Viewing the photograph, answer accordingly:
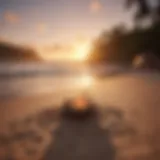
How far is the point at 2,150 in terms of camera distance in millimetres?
872

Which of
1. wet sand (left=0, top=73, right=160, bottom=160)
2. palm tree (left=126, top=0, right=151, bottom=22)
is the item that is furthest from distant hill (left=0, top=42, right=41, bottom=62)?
palm tree (left=126, top=0, right=151, bottom=22)

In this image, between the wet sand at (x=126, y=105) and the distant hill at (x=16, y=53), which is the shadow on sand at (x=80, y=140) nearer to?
the wet sand at (x=126, y=105)

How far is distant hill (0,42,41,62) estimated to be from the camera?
96 cm

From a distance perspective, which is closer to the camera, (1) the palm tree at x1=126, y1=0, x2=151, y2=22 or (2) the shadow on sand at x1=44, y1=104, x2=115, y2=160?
(2) the shadow on sand at x1=44, y1=104, x2=115, y2=160

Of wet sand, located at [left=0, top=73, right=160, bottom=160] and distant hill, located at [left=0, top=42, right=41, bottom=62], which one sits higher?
distant hill, located at [left=0, top=42, right=41, bottom=62]

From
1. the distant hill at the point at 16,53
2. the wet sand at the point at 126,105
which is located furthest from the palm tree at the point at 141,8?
the distant hill at the point at 16,53

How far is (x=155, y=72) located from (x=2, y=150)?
66 cm

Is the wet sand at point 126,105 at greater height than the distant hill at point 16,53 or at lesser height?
lesser

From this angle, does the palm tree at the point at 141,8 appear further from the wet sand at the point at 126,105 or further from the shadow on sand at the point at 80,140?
the shadow on sand at the point at 80,140

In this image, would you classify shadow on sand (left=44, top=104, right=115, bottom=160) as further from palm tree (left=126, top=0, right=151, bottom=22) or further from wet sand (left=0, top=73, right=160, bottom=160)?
palm tree (left=126, top=0, right=151, bottom=22)

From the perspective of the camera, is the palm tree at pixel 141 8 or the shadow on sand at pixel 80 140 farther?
the palm tree at pixel 141 8

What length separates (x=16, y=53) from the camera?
0.96 metres

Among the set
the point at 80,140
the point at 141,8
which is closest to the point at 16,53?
the point at 80,140

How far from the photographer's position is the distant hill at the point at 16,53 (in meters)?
0.96
